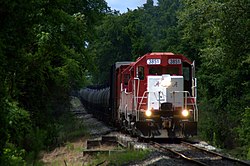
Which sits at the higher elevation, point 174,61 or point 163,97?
point 174,61

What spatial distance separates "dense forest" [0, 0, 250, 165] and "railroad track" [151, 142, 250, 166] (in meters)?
4.11

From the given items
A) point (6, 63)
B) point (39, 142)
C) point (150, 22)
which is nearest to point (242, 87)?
point (39, 142)

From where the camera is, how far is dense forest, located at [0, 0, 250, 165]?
7.70 metres

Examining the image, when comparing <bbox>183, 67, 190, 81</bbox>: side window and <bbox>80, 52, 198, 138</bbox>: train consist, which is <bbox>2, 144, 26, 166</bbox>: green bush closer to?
<bbox>80, 52, 198, 138</bbox>: train consist

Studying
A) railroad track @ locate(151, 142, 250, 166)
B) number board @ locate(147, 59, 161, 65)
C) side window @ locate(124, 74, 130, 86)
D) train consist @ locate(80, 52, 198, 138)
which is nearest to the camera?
railroad track @ locate(151, 142, 250, 166)

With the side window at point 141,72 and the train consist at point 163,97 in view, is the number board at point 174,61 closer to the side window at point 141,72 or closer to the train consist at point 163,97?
the train consist at point 163,97

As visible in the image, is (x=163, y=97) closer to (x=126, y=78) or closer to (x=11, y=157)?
(x=126, y=78)

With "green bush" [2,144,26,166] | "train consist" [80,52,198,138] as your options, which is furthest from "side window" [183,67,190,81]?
"green bush" [2,144,26,166]

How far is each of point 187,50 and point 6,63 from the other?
39.0 meters

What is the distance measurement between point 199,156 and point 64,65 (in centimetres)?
853

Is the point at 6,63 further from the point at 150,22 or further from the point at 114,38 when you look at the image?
the point at 150,22

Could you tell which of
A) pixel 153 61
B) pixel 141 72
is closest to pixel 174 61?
pixel 153 61

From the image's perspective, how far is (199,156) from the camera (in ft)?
44.2

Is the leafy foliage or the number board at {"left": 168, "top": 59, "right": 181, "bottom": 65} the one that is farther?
the number board at {"left": 168, "top": 59, "right": 181, "bottom": 65}
